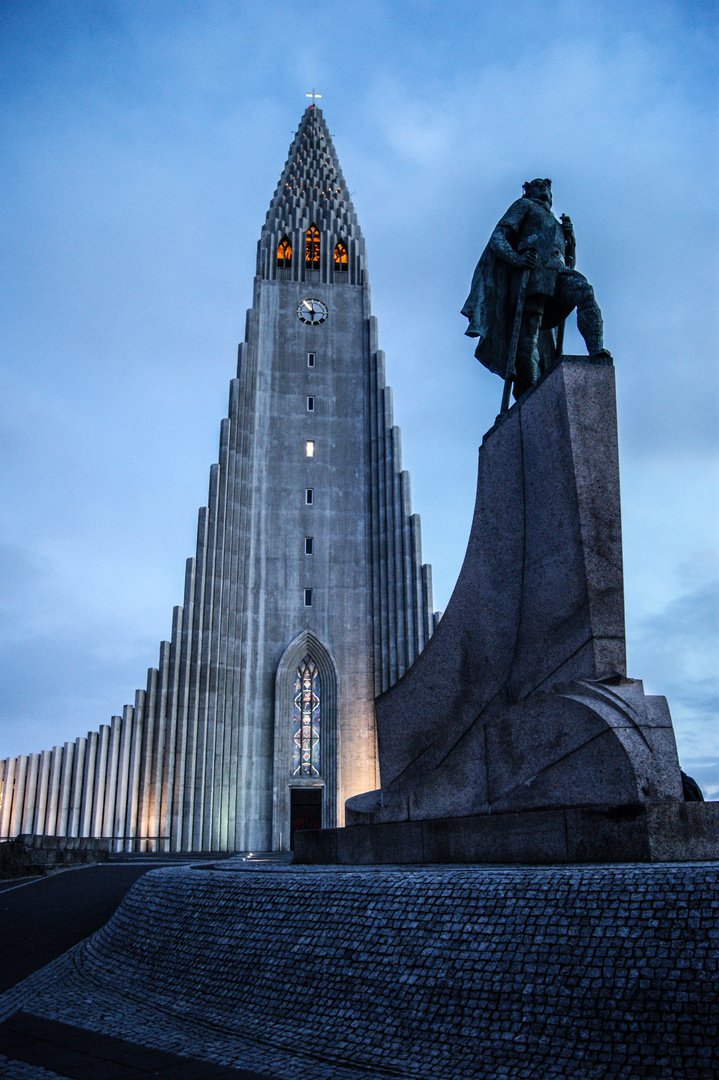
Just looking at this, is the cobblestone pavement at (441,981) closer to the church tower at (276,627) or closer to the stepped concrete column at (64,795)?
the church tower at (276,627)

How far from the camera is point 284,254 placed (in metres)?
32.8

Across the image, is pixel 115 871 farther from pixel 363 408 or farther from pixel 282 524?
pixel 363 408

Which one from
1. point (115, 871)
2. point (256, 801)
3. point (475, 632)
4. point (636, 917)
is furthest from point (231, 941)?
point (256, 801)

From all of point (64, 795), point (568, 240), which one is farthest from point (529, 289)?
point (64, 795)

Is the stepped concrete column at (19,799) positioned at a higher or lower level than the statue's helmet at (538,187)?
lower

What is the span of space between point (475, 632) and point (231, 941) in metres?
3.23

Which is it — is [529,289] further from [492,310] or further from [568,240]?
[568,240]

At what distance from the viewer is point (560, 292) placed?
7.77 metres

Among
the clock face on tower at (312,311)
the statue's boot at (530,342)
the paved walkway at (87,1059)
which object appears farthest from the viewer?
the clock face on tower at (312,311)

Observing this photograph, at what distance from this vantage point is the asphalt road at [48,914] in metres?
6.37

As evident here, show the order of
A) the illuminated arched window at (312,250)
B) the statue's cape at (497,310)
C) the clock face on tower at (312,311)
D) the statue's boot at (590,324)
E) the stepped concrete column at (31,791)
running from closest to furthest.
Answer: the statue's boot at (590,324) < the statue's cape at (497,310) < the stepped concrete column at (31,791) < the clock face on tower at (312,311) < the illuminated arched window at (312,250)

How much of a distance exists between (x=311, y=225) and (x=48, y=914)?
29927mm

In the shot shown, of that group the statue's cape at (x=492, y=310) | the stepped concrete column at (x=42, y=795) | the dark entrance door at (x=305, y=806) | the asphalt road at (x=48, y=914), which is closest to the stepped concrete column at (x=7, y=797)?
the stepped concrete column at (x=42, y=795)

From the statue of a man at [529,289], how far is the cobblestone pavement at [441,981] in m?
4.99
